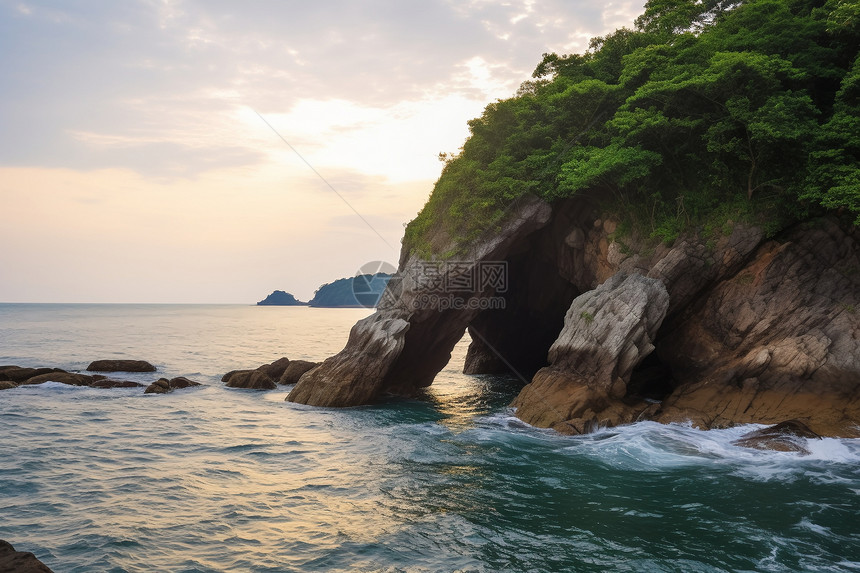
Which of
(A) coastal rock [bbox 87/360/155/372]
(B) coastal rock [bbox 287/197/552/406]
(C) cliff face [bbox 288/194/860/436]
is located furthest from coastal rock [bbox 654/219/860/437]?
(A) coastal rock [bbox 87/360/155/372]

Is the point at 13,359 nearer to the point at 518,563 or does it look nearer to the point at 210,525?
the point at 210,525

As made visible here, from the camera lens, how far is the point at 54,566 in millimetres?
9164

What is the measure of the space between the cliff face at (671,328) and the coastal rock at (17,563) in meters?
14.0

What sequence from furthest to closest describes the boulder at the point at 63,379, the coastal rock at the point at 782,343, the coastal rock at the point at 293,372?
the coastal rock at the point at 293,372, the boulder at the point at 63,379, the coastal rock at the point at 782,343

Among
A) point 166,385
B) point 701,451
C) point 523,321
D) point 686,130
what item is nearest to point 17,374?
point 166,385

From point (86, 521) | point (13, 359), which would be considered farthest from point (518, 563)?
point (13, 359)

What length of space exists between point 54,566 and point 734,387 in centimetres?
1818

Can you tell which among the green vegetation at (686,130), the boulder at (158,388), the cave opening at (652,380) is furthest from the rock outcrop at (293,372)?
the cave opening at (652,380)

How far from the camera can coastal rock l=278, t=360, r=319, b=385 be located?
1146 inches

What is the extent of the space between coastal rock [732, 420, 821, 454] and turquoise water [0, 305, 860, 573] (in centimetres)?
37

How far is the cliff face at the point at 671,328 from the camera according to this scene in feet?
55.4

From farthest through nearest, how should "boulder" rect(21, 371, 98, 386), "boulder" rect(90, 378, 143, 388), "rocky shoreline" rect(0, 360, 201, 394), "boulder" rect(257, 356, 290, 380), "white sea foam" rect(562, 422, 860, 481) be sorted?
1. "boulder" rect(257, 356, 290, 380)
2. "boulder" rect(90, 378, 143, 388)
3. "boulder" rect(21, 371, 98, 386)
4. "rocky shoreline" rect(0, 360, 201, 394)
5. "white sea foam" rect(562, 422, 860, 481)

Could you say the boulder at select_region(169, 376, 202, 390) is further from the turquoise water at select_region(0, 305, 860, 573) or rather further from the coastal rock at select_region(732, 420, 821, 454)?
the coastal rock at select_region(732, 420, 821, 454)

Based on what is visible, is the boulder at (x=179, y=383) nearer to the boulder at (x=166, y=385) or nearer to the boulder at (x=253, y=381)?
the boulder at (x=166, y=385)
